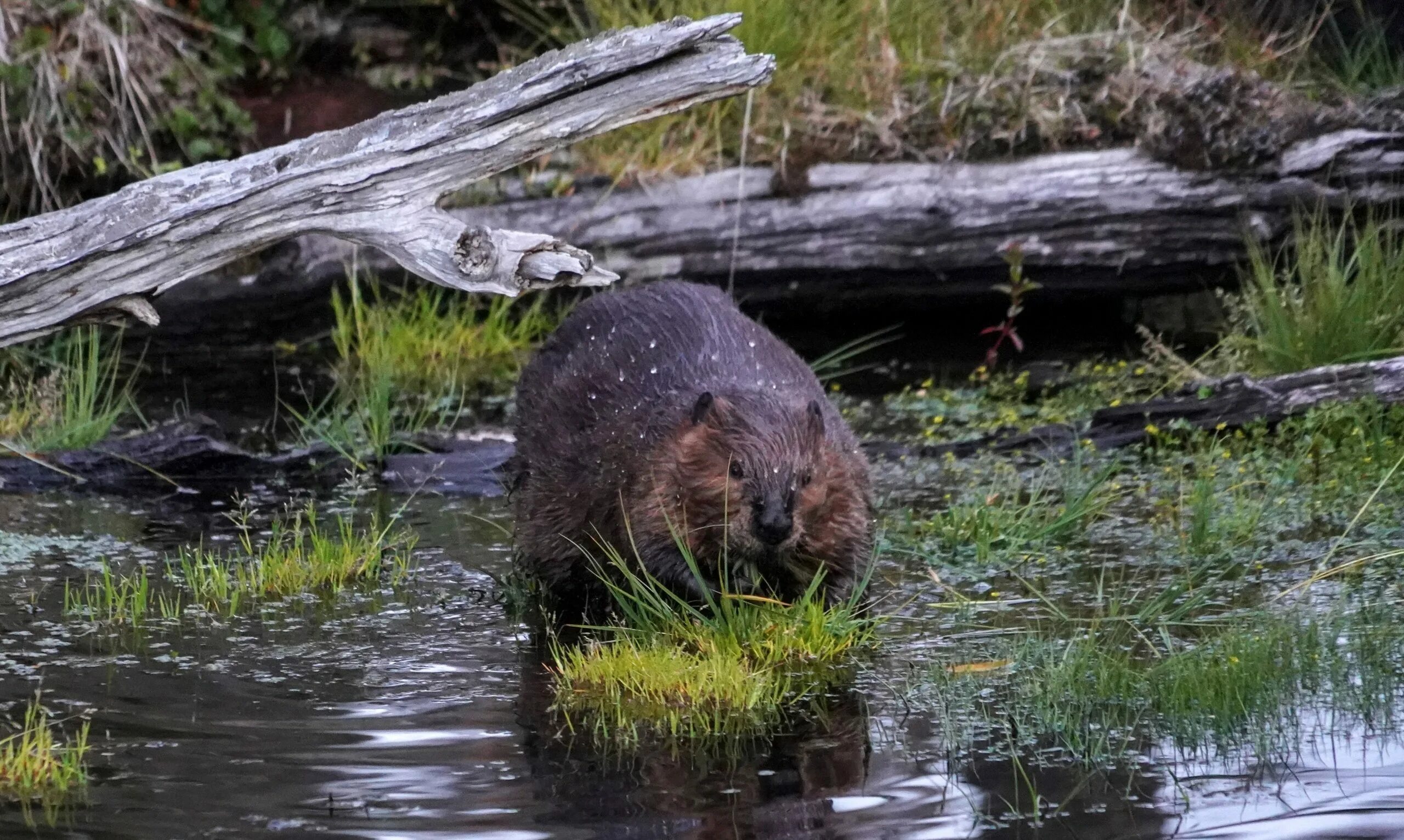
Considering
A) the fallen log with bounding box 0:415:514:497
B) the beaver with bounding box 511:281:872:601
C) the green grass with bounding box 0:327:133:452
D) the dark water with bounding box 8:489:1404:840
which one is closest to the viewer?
the dark water with bounding box 8:489:1404:840

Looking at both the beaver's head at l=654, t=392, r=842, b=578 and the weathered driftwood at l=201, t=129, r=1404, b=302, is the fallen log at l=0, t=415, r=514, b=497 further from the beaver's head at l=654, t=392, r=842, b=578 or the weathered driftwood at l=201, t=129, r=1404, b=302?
the beaver's head at l=654, t=392, r=842, b=578

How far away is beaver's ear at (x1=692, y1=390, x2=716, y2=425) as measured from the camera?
15.2ft

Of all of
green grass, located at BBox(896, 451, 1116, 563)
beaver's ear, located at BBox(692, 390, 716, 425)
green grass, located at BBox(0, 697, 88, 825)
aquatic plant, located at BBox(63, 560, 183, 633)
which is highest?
beaver's ear, located at BBox(692, 390, 716, 425)

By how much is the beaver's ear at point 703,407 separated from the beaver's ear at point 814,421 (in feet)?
0.90

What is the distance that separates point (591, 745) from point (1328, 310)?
4.07 meters

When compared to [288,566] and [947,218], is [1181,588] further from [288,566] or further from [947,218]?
[947,218]

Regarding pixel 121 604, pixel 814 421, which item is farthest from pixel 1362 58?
pixel 121 604

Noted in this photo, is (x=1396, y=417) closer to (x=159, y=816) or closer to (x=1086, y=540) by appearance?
(x=1086, y=540)

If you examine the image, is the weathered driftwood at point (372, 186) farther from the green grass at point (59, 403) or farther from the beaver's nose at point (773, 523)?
the green grass at point (59, 403)

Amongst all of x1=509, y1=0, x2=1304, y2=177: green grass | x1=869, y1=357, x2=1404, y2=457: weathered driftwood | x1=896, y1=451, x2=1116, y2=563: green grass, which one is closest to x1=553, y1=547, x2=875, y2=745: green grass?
x1=896, y1=451, x2=1116, y2=563: green grass

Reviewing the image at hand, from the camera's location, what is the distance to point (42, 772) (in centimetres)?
359

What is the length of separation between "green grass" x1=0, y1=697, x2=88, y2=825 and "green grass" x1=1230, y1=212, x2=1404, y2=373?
5022 millimetres

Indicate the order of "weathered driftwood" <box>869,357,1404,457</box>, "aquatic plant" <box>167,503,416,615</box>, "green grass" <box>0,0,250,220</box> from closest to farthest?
"aquatic plant" <box>167,503,416,615</box>
"weathered driftwood" <box>869,357,1404,457</box>
"green grass" <box>0,0,250,220</box>

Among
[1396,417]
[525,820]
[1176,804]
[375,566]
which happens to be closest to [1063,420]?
[1396,417]
